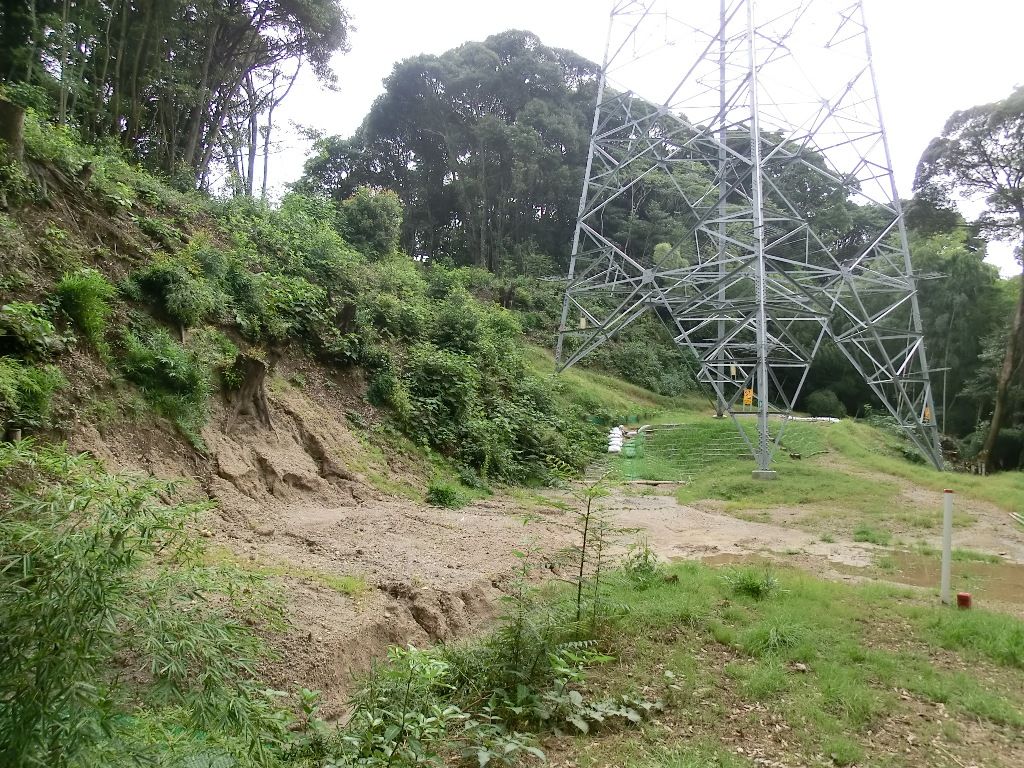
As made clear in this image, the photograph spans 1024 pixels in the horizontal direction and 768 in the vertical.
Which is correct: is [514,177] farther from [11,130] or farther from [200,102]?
[11,130]

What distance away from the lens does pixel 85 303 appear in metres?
6.21

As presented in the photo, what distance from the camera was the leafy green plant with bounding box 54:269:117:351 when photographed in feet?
20.1

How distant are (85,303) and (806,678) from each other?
23.0 feet

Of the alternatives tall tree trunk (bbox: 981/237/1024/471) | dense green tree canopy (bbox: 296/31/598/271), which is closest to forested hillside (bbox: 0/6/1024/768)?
tall tree trunk (bbox: 981/237/1024/471)

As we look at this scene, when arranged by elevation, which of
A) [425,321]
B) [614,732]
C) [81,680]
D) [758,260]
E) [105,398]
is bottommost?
[614,732]

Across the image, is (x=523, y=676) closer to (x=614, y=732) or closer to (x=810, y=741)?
(x=614, y=732)

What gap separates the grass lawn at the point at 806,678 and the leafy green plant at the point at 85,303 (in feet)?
18.4

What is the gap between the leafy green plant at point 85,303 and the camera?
6.13 m

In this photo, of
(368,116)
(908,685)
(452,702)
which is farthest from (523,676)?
(368,116)

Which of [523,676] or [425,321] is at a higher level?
[425,321]

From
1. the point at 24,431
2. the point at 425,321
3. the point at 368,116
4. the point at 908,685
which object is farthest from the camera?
the point at 368,116

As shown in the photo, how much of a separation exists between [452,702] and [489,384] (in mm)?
10418

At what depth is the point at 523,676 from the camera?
3.67 m

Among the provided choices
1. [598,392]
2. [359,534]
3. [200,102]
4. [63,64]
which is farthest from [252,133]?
[359,534]
